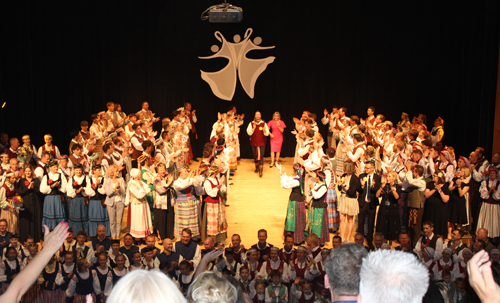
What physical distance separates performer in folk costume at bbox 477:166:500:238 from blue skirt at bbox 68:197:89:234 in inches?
222

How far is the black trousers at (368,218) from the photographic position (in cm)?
704

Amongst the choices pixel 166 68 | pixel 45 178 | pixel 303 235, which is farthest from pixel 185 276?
pixel 166 68

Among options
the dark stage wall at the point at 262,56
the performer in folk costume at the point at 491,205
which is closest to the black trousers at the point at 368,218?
the performer in folk costume at the point at 491,205

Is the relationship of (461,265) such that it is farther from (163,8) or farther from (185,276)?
(163,8)

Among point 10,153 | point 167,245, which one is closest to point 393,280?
point 167,245

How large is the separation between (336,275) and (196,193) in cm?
531

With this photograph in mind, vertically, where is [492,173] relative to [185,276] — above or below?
above

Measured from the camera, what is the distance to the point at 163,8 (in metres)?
13.4

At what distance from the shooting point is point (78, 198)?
7113 mm

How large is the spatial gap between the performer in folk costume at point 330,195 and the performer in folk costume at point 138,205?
99.6 inches

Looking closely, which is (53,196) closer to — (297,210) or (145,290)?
(297,210)

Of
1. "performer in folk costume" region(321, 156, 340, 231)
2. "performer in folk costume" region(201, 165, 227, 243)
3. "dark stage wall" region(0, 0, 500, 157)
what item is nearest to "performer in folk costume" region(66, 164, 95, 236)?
"performer in folk costume" region(201, 165, 227, 243)

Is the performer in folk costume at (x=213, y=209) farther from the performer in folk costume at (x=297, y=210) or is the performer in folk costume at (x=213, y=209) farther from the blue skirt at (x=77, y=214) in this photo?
the blue skirt at (x=77, y=214)

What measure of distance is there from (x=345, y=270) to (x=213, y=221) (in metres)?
5.37
